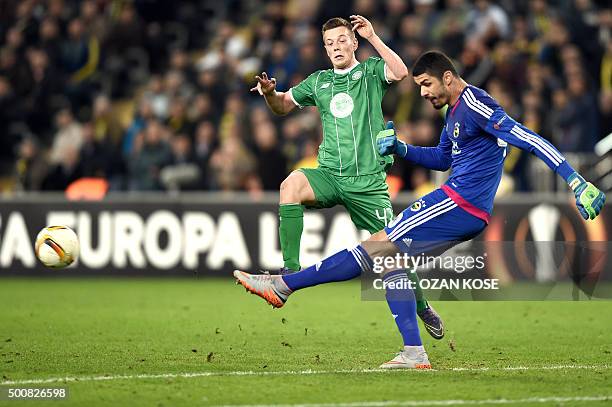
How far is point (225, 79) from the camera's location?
61.9ft

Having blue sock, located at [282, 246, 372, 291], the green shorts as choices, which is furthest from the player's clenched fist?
blue sock, located at [282, 246, 372, 291]

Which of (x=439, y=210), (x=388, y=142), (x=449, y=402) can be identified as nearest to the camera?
(x=449, y=402)

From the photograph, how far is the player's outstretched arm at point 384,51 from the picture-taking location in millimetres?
8336

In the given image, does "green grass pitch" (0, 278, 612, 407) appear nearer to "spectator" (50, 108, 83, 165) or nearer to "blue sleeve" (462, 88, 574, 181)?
"blue sleeve" (462, 88, 574, 181)

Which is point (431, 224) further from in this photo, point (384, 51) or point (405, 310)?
point (384, 51)

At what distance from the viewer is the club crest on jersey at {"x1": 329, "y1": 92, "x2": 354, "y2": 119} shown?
882 cm

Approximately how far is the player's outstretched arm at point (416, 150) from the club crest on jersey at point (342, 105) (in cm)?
54

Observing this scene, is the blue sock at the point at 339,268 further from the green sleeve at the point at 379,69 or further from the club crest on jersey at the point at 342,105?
the green sleeve at the point at 379,69

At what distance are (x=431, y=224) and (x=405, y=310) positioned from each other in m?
0.61

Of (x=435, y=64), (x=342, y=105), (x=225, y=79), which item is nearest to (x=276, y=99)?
(x=342, y=105)

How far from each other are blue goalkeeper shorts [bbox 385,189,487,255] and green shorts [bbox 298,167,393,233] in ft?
2.82

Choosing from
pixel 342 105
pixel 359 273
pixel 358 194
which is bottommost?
pixel 359 273

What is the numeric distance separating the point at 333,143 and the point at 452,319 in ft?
10.8

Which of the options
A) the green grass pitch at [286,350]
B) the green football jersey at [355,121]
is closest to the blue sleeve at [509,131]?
the green football jersey at [355,121]
